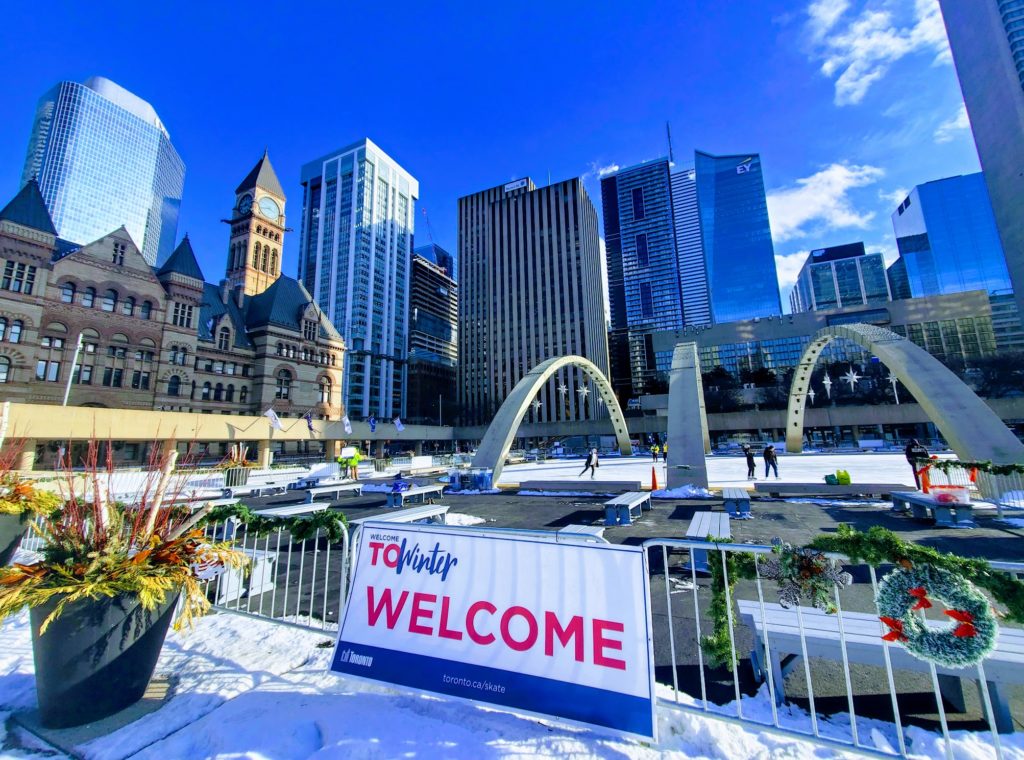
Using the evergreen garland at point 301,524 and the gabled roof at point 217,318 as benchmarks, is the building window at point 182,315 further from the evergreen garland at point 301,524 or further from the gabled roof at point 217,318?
the evergreen garland at point 301,524

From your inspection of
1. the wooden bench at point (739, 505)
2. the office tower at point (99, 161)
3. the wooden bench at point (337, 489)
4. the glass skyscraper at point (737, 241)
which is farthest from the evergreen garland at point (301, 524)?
the glass skyscraper at point (737, 241)

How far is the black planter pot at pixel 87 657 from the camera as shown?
303 cm

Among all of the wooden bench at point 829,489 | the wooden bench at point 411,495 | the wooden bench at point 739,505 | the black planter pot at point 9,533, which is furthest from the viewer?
the wooden bench at point 411,495

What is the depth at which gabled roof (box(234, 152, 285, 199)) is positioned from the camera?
247 ft

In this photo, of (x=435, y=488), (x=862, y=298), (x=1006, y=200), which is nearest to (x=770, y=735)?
(x=435, y=488)

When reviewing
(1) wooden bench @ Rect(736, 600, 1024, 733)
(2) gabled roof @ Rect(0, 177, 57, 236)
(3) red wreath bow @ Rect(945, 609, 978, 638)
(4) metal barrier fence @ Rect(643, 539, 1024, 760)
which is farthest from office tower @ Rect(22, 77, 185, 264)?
(3) red wreath bow @ Rect(945, 609, 978, 638)

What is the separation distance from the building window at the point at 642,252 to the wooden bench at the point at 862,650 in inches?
7427

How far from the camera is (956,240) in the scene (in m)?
128

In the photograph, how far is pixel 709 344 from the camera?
87.2 meters

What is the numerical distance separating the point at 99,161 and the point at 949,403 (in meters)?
188

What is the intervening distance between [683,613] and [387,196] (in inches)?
5166

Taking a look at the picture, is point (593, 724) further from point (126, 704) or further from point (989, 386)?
point (989, 386)

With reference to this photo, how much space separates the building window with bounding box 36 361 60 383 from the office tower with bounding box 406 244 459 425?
224 ft

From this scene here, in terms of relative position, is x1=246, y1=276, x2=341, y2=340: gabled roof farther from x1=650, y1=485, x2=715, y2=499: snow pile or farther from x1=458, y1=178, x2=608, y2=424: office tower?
x1=458, y1=178, x2=608, y2=424: office tower
